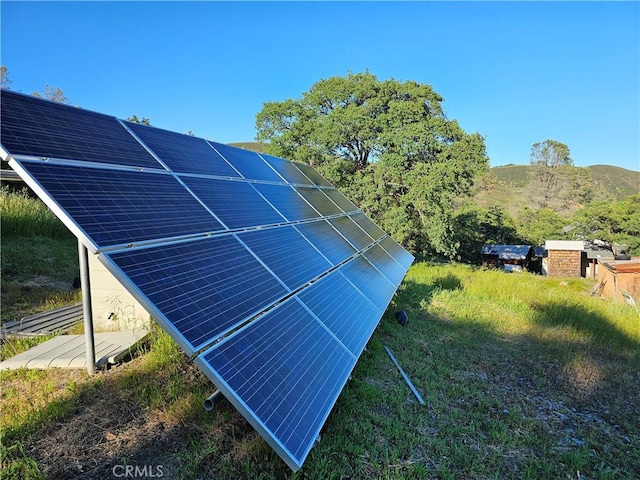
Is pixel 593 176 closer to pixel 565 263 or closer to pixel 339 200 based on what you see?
pixel 565 263

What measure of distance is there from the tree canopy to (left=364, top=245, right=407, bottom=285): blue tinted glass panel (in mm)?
7095

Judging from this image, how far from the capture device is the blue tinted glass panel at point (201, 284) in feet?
7.45

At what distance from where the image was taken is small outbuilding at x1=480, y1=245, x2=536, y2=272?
110ft

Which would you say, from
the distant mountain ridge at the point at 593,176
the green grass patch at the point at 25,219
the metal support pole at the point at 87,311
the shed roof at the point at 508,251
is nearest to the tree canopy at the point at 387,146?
the green grass patch at the point at 25,219

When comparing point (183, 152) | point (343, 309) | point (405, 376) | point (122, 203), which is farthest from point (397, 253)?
Result: point (122, 203)

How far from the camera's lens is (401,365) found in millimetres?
5410

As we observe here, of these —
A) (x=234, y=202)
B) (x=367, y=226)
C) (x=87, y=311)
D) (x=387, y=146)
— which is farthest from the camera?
(x=387, y=146)

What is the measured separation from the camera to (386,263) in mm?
7320

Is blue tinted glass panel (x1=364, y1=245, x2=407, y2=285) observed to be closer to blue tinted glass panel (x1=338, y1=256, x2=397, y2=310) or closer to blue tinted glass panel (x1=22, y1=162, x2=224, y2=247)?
blue tinted glass panel (x1=338, y1=256, x2=397, y2=310)

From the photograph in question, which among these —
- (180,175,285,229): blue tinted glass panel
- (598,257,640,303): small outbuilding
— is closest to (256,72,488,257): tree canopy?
(598,257,640,303): small outbuilding

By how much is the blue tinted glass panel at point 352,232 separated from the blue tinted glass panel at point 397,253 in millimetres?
655

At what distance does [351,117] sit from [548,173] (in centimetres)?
5181

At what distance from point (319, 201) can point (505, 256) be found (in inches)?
1255

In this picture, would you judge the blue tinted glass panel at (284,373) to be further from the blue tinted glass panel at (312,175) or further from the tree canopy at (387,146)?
the tree canopy at (387,146)
